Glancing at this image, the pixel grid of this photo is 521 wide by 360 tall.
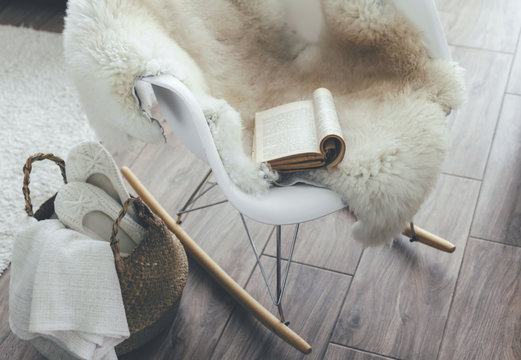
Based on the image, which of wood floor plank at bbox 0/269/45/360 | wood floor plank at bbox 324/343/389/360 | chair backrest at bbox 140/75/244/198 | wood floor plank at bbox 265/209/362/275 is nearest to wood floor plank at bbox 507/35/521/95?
wood floor plank at bbox 265/209/362/275

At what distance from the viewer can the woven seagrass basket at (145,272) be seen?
1164mm

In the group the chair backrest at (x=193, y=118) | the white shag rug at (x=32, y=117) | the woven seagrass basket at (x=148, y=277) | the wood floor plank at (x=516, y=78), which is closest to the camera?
the chair backrest at (x=193, y=118)

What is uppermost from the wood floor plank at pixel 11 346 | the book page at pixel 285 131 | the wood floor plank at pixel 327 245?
the book page at pixel 285 131

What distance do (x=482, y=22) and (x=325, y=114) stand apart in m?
1.26

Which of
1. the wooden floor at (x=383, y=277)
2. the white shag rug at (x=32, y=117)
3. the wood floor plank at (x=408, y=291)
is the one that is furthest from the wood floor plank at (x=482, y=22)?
the white shag rug at (x=32, y=117)

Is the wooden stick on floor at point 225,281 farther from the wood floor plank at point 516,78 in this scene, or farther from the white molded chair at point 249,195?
the wood floor plank at point 516,78

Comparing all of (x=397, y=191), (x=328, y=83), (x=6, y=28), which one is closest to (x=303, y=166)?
(x=397, y=191)

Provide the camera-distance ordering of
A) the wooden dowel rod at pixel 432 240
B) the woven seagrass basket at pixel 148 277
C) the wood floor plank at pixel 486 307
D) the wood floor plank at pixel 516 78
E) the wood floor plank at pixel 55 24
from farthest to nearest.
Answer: the wood floor plank at pixel 55 24 < the wood floor plank at pixel 516 78 < the wooden dowel rod at pixel 432 240 < the wood floor plank at pixel 486 307 < the woven seagrass basket at pixel 148 277

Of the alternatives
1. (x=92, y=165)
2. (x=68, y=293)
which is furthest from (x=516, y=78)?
(x=68, y=293)

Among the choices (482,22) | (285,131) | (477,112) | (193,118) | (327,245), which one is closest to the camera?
(193,118)

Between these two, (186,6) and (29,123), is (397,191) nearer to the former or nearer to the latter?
(186,6)

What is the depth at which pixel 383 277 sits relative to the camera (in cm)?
145

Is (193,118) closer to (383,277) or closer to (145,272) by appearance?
(145,272)

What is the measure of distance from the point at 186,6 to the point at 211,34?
0.08 metres
